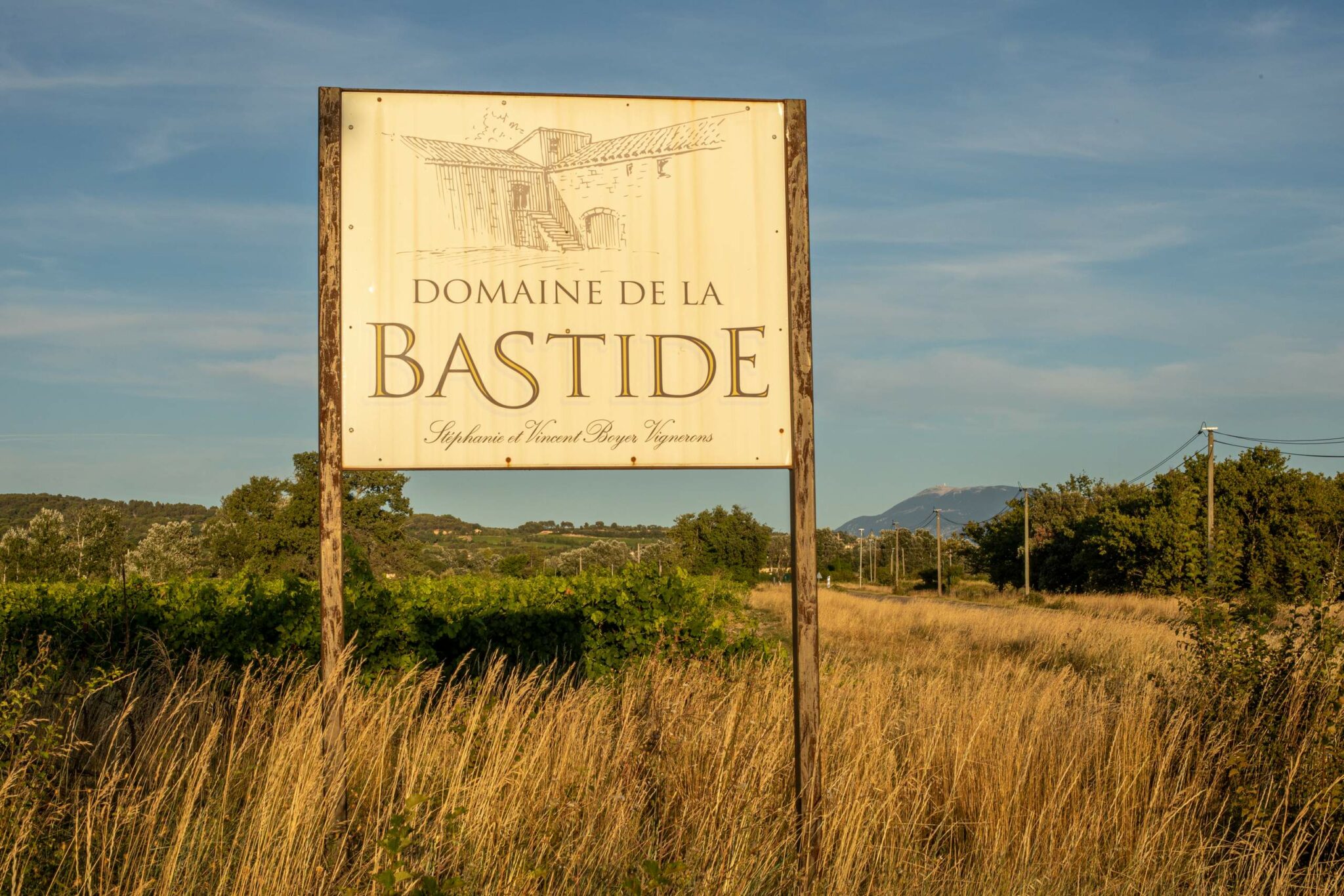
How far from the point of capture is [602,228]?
404cm

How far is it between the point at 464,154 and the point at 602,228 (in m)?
0.63

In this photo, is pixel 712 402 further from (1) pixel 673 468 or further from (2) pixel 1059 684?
(2) pixel 1059 684

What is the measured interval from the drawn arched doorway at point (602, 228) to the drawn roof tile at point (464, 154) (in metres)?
0.30

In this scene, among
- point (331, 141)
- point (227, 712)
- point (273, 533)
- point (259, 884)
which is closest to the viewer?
point (259, 884)

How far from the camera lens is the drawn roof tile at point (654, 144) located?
4.05 m

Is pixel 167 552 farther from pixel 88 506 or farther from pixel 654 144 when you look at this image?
pixel 654 144

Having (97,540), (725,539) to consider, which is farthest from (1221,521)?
(97,540)

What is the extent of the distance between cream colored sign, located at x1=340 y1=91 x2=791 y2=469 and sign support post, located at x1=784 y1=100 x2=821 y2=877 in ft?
0.18

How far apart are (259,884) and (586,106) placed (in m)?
3.09

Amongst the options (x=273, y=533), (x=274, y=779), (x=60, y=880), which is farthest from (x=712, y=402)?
(x=273, y=533)

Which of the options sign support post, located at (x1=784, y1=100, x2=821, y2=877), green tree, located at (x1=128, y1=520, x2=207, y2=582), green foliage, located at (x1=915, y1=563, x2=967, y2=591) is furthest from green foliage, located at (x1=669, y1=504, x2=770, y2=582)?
sign support post, located at (x1=784, y1=100, x2=821, y2=877)

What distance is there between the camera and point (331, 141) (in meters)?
3.91

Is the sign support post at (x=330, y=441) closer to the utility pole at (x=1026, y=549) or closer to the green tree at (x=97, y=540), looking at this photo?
the utility pole at (x=1026, y=549)

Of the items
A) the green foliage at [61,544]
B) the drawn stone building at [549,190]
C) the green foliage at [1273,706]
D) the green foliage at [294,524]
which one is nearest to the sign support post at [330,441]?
the drawn stone building at [549,190]
